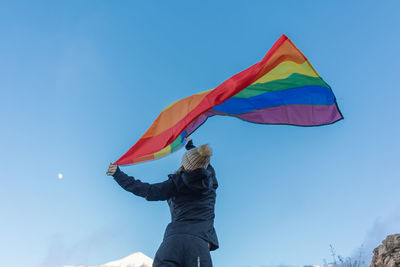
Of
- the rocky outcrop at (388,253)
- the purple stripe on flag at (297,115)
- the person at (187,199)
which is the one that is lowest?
the rocky outcrop at (388,253)

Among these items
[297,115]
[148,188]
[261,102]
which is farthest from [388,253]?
[261,102]

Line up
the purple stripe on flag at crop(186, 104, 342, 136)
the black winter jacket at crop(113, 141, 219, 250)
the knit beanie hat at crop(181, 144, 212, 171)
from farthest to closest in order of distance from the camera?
the purple stripe on flag at crop(186, 104, 342, 136) < the knit beanie hat at crop(181, 144, 212, 171) < the black winter jacket at crop(113, 141, 219, 250)

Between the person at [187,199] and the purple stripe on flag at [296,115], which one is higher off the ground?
the purple stripe on flag at [296,115]

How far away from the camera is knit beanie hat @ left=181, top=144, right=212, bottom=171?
3877mm

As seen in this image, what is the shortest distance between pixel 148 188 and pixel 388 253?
255cm

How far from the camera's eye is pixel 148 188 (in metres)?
3.85

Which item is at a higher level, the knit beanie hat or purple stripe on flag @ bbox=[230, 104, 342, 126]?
purple stripe on flag @ bbox=[230, 104, 342, 126]

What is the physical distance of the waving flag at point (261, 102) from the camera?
5.18m

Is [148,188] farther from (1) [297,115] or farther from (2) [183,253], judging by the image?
(1) [297,115]

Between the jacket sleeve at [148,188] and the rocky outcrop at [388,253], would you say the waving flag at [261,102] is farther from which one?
the rocky outcrop at [388,253]

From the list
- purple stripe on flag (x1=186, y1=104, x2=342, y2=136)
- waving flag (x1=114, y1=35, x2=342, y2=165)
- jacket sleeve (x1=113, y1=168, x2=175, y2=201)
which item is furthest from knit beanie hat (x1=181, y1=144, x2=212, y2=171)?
purple stripe on flag (x1=186, y1=104, x2=342, y2=136)

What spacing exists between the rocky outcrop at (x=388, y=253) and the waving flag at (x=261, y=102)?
261 cm

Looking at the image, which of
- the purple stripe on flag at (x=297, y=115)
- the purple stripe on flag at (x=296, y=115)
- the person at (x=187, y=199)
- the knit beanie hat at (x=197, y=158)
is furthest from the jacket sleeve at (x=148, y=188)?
the purple stripe on flag at (x=297, y=115)

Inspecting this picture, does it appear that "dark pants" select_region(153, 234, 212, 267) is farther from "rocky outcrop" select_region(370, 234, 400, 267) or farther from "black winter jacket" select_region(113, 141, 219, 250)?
"rocky outcrop" select_region(370, 234, 400, 267)
